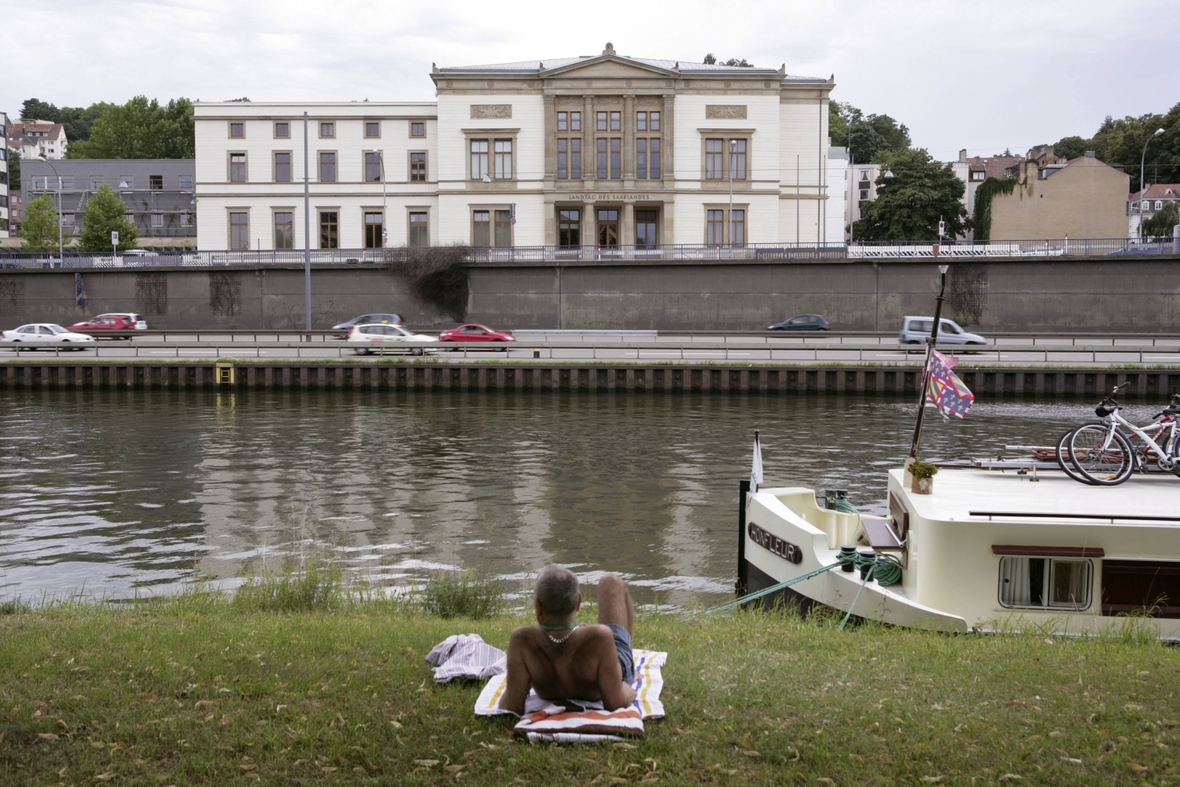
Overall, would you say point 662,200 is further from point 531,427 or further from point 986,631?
point 986,631

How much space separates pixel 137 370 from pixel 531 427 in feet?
72.0

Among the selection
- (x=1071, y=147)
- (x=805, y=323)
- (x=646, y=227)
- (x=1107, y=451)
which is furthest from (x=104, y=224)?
(x=1071, y=147)

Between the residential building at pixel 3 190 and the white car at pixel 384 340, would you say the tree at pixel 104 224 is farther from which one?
the white car at pixel 384 340

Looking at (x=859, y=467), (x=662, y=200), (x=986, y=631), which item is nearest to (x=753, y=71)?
(x=662, y=200)

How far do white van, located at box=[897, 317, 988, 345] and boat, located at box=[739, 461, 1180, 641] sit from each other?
1587 inches

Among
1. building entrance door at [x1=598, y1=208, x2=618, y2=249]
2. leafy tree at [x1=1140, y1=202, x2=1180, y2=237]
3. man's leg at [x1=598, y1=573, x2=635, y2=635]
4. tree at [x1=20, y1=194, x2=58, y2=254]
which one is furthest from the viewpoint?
tree at [x1=20, y1=194, x2=58, y2=254]

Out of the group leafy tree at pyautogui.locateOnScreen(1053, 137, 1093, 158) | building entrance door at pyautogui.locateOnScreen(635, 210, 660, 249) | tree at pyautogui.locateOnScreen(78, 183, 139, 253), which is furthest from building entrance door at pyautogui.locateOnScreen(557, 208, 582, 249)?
leafy tree at pyautogui.locateOnScreen(1053, 137, 1093, 158)

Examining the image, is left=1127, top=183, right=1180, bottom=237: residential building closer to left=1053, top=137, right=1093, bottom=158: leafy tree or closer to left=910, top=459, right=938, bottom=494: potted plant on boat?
left=1053, top=137, right=1093, bottom=158: leafy tree

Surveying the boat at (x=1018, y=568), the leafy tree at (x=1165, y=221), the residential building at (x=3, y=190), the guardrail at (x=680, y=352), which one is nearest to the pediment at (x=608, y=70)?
the guardrail at (x=680, y=352)

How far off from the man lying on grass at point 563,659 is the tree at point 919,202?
94.2 meters

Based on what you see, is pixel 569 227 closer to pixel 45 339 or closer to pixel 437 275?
pixel 437 275

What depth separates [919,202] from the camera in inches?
3816

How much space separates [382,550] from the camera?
1975 centimetres

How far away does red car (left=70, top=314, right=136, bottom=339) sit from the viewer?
2542 inches
